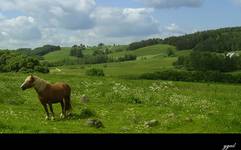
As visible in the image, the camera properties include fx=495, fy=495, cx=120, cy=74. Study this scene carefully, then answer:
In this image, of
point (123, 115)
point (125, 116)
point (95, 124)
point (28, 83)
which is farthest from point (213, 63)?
point (95, 124)

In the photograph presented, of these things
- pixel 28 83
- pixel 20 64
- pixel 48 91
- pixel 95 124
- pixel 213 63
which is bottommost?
pixel 213 63

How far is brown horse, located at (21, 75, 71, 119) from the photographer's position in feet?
85.9

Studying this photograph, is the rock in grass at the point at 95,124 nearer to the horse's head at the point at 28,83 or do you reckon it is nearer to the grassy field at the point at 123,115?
the grassy field at the point at 123,115

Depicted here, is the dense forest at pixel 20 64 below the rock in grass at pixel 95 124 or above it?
above

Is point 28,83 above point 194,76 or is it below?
above

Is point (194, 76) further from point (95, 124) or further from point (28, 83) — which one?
point (95, 124)

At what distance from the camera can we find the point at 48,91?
26438 millimetres

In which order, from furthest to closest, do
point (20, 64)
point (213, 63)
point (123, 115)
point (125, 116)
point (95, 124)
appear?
1. point (213, 63)
2. point (20, 64)
3. point (123, 115)
4. point (125, 116)
5. point (95, 124)

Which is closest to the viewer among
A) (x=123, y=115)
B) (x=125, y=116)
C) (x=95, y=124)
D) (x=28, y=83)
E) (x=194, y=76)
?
(x=95, y=124)

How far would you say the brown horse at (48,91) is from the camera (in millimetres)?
26188

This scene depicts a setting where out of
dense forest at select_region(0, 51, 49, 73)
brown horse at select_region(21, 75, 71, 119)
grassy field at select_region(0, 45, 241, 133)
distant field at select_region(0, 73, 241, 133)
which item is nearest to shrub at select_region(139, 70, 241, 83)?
dense forest at select_region(0, 51, 49, 73)

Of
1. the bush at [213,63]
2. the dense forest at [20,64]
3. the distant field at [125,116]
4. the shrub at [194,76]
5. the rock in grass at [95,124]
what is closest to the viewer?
the distant field at [125,116]

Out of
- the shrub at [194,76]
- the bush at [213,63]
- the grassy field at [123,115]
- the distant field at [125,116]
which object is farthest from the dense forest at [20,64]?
the bush at [213,63]
